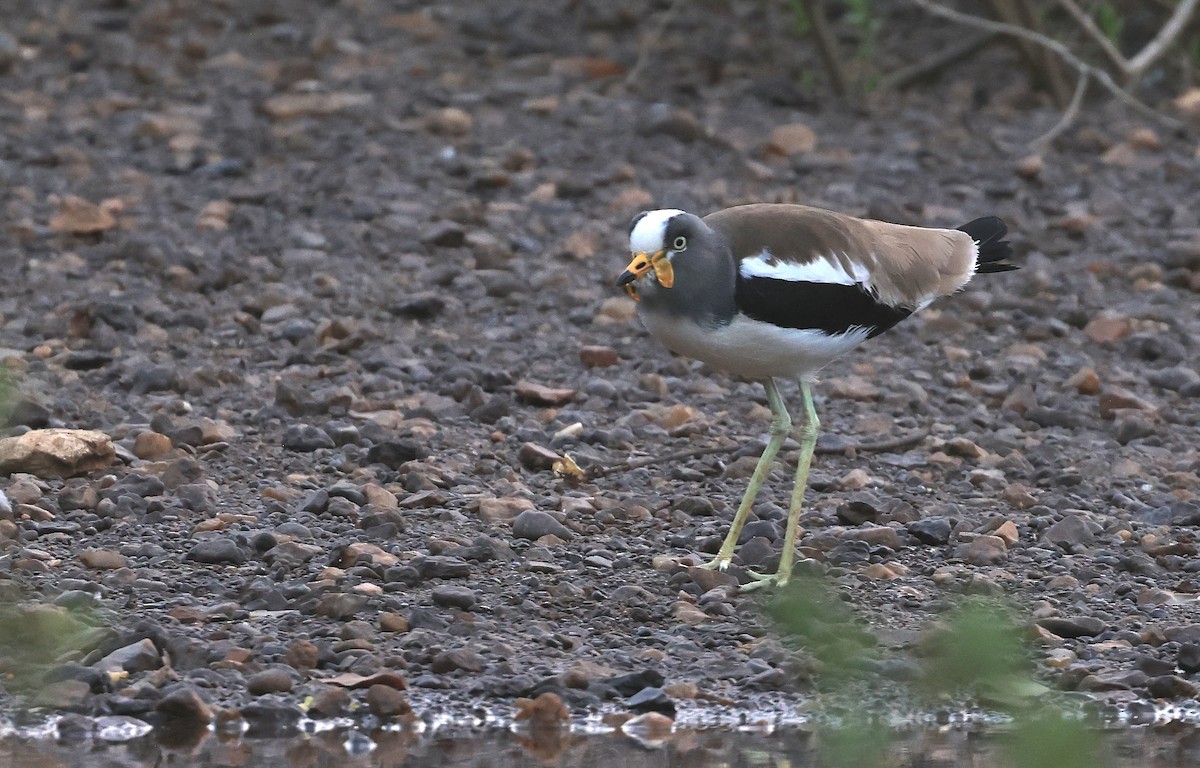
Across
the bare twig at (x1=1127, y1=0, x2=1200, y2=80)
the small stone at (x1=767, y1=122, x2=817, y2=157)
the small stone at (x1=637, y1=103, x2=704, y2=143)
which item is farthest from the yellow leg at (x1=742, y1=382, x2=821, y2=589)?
the bare twig at (x1=1127, y1=0, x2=1200, y2=80)

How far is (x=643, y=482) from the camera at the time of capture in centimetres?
586

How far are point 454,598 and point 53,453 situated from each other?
153cm

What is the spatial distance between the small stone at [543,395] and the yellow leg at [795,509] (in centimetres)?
146

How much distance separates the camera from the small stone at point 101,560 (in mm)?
4883

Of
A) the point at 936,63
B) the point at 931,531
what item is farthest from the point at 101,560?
the point at 936,63

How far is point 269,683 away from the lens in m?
4.27

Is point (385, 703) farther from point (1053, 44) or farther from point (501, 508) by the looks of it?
point (1053, 44)

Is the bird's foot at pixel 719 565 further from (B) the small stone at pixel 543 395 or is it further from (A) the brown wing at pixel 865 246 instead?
(B) the small stone at pixel 543 395

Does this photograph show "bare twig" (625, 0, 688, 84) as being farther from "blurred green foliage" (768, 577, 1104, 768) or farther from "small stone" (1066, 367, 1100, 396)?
"blurred green foliage" (768, 577, 1104, 768)

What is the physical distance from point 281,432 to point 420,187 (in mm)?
2897

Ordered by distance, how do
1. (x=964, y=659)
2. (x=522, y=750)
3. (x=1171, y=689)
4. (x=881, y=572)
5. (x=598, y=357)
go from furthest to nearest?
(x=598, y=357) → (x=881, y=572) → (x=1171, y=689) → (x=522, y=750) → (x=964, y=659)

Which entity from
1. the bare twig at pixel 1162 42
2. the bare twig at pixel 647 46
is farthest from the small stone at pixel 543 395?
the bare twig at pixel 1162 42

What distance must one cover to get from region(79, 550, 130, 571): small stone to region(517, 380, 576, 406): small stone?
1.96 m

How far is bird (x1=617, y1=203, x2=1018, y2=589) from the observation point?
4797 mm
